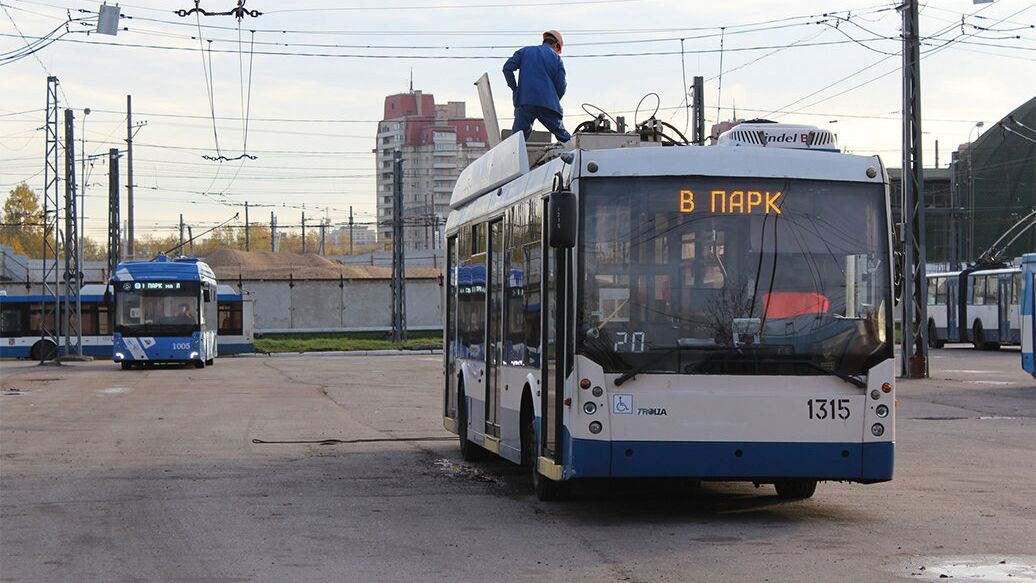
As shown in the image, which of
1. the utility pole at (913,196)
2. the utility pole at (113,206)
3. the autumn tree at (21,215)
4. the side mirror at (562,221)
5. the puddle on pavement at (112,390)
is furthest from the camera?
the autumn tree at (21,215)

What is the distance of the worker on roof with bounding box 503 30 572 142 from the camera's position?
14383 mm

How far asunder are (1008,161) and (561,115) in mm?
81417

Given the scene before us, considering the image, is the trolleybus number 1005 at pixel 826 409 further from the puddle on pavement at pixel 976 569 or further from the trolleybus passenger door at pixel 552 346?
the trolleybus passenger door at pixel 552 346

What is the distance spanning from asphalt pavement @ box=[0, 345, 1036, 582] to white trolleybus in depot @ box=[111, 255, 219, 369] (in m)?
24.5

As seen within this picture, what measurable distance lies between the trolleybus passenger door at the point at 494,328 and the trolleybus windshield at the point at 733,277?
2.74 meters

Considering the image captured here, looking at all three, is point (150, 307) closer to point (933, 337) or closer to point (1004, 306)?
point (1004, 306)

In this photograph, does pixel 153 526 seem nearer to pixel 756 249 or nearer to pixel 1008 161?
pixel 756 249

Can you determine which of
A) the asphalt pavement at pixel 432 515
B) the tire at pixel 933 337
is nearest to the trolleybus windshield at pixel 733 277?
the asphalt pavement at pixel 432 515

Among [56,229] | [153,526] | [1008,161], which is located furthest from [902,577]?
[1008,161]

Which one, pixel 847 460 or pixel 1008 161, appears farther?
pixel 1008 161

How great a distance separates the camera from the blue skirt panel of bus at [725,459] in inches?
409

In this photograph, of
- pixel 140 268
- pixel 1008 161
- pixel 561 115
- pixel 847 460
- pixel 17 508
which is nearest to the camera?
pixel 847 460

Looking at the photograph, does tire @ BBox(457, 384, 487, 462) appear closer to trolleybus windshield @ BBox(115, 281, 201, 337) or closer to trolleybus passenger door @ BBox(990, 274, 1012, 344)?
trolleybus windshield @ BBox(115, 281, 201, 337)

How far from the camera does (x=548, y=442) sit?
36.6ft
